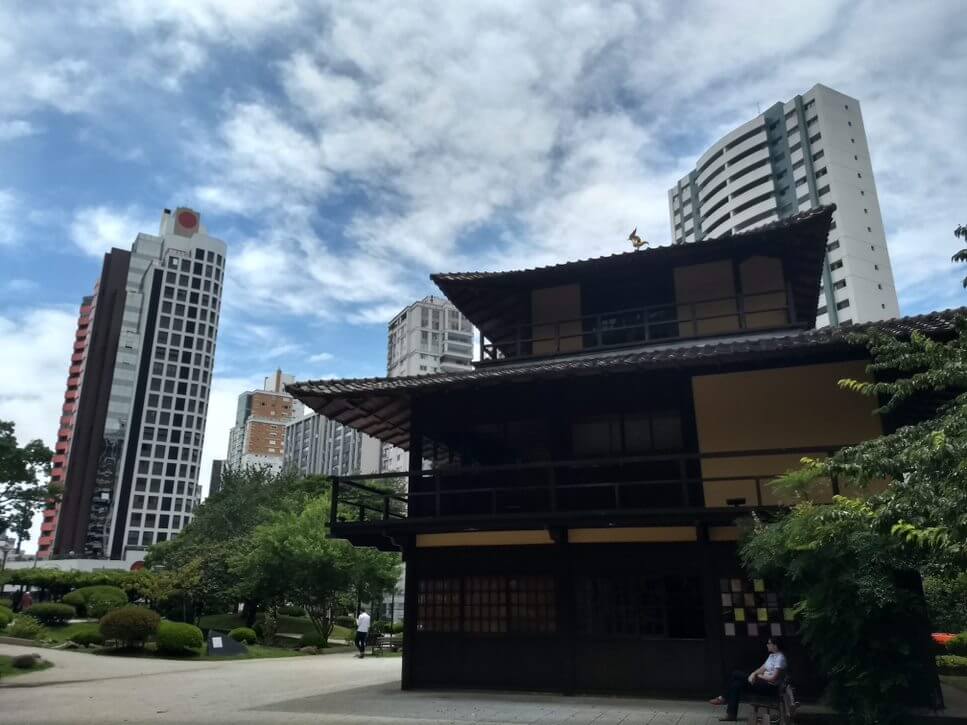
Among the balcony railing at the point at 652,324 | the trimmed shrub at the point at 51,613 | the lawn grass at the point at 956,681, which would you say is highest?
the balcony railing at the point at 652,324

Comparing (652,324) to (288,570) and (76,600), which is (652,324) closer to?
(288,570)

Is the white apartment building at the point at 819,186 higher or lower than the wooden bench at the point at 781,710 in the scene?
higher

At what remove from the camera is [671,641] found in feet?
46.0

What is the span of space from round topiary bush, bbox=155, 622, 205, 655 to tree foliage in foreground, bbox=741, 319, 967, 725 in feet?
74.7

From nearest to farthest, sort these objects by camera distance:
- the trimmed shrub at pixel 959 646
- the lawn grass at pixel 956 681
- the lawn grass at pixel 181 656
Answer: the lawn grass at pixel 956 681, the trimmed shrub at pixel 959 646, the lawn grass at pixel 181 656

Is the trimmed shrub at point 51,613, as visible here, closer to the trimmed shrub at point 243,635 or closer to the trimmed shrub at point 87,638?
the trimmed shrub at point 87,638

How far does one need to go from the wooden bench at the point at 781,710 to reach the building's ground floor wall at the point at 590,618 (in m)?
2.61

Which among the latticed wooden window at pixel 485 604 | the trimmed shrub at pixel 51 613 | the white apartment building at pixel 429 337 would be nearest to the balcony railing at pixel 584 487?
the latticed wooden window at pixel 485 604

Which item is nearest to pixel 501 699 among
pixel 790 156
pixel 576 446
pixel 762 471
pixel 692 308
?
pixel 576 446

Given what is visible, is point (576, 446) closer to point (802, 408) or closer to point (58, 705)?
point (802, 408)

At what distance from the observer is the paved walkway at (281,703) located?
11922 millimetres

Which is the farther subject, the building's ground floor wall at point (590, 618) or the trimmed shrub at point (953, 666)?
the trimmed shrub at point (953, 666)

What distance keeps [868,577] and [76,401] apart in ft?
390

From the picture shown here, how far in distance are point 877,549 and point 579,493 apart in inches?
273
